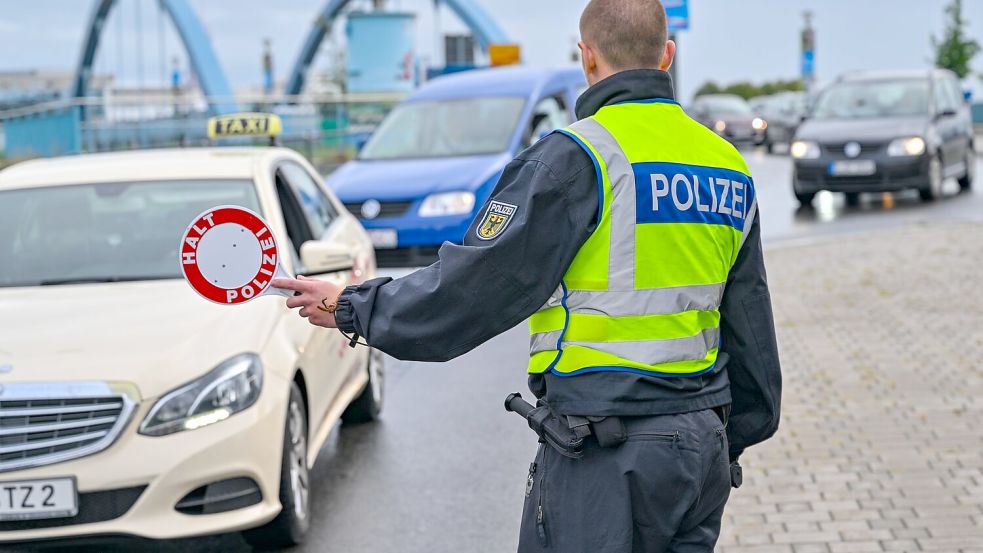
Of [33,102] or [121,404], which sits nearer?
[121,404]

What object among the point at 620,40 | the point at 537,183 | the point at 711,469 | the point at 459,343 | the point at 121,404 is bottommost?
Answer: the point at 121,404

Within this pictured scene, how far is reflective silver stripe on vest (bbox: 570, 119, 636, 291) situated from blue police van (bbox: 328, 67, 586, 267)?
28.7ft

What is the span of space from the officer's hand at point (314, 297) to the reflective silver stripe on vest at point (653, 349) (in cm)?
50

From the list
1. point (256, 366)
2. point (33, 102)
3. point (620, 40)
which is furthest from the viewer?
point (33, 102)

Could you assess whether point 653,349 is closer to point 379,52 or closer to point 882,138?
point 882,138

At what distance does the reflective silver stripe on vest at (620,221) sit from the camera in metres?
2.71

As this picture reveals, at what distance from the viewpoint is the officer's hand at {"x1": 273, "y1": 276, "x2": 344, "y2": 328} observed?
2844mm

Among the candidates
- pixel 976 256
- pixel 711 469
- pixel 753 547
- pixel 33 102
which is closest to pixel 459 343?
pixel 711 469

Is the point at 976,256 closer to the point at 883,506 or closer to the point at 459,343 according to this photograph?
the point at 883,506

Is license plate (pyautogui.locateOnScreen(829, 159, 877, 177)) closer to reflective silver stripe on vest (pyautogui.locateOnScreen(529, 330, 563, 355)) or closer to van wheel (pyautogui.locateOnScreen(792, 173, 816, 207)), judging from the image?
van wheel (pyautogui.locateOnScreen(792, 173, 816, 207))

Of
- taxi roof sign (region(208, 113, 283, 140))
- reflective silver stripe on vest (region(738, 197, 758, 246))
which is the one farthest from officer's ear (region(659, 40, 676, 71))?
taxi roof sign (region(208, 113, 283, 140))

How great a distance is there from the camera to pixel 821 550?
5.04 meters

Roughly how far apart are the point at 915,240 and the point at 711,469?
12.6m

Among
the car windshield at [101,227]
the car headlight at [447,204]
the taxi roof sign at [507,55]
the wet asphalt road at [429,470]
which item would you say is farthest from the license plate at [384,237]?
the taxi roof sign at [507,55]
